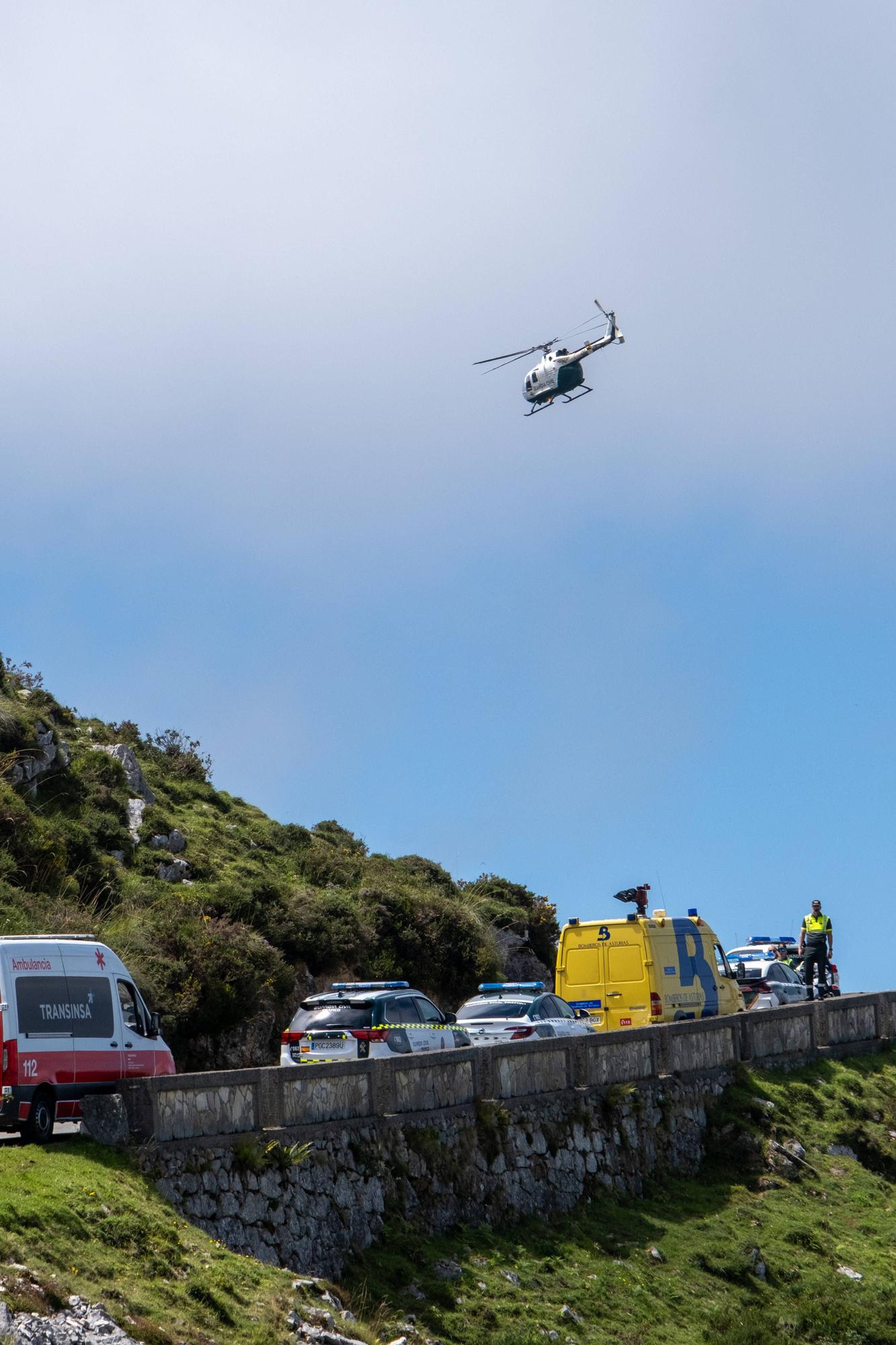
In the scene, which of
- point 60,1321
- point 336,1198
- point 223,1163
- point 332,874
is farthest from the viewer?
point 332,874

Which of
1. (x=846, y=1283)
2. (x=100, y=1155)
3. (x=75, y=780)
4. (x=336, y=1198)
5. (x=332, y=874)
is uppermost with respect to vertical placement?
(x=75, y=780)

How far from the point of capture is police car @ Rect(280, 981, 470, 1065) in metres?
18.2

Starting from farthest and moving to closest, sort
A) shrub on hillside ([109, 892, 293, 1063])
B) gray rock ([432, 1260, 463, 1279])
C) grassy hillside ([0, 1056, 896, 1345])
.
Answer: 1. shrub on hillside ([109, 892, 293, 1063])
2. gray rock ([432, 1260, 463, 1279])
3. grassy hillside ([0, 1056, 896, 1345])

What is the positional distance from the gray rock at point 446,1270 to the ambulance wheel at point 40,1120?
4.11 meters

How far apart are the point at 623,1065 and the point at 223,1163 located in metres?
8.53

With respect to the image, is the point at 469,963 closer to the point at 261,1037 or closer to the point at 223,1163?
the point at 261,1037

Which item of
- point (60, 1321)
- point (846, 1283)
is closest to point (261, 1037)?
point (846, 1283)

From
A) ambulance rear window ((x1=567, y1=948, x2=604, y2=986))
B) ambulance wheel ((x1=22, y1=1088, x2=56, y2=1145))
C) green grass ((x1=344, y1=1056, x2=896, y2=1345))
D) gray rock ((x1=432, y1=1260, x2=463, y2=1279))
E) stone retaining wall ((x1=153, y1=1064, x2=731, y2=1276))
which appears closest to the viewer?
ambulance wheel ((x1=22, y1=1088, x2=56, y2=1145))

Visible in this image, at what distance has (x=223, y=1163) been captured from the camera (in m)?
13.5

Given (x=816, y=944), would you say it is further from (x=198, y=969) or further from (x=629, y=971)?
(x=198, y=969)

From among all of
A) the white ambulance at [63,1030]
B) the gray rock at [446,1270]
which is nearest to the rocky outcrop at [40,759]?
the white ambulance at [63,1030]

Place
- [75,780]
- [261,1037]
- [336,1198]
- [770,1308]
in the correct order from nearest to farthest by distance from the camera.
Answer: [336,1198] < [770,1308] < [261,1037] < [75,780]

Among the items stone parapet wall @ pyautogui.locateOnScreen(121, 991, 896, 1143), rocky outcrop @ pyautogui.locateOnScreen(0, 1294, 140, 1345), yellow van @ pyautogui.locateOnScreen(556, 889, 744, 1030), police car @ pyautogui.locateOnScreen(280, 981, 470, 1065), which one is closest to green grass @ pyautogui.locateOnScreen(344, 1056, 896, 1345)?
stone parapet wall @ pyautogui.locateOnScreen(121, 991, 896, 1143)

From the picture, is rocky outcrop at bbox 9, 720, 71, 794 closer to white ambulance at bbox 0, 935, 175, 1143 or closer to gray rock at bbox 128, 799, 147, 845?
gray rock at bbox 128, 799, 147, 845
